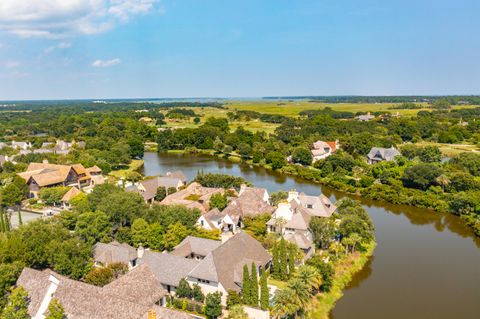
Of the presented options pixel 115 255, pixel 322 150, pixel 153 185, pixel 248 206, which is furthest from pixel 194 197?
pixel 322 150

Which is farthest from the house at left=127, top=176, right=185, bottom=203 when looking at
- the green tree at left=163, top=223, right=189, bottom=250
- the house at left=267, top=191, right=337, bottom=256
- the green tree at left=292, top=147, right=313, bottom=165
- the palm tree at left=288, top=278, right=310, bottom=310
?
the green tree at left=292, top=147, right=313, bottom=165

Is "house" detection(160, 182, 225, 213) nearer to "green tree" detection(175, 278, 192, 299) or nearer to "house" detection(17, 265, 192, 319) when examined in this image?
"green tree" detection(175, 278, 192, 299)

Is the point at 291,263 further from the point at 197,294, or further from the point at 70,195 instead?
the point at 70,195

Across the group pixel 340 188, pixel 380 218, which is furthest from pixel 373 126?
pixel 380 218

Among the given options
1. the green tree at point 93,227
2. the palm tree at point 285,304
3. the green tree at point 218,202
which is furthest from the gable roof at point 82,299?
the green tree at point 218,202

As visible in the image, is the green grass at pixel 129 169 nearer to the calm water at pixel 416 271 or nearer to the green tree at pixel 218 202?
the green tree at pixel 218 202
